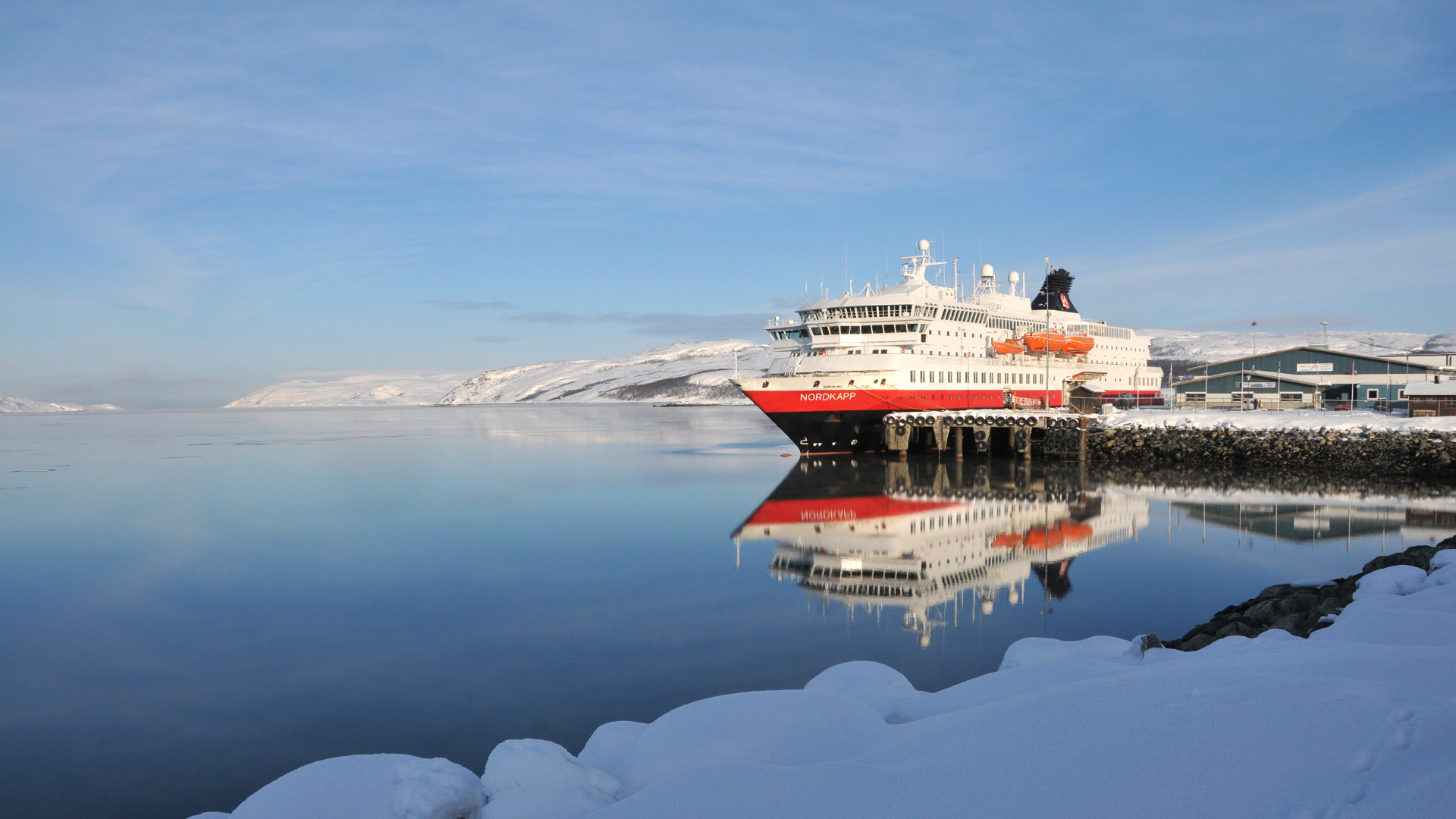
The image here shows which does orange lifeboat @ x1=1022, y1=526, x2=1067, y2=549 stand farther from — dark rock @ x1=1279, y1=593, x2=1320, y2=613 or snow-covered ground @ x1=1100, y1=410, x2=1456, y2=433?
snow-covered ground @ x1=1100, y1=410, x2=1456, y2=433

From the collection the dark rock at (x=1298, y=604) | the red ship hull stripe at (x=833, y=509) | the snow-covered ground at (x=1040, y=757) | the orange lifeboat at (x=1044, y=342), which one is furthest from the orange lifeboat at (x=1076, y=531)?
the orange lifeboat at (x=1044, y=342)

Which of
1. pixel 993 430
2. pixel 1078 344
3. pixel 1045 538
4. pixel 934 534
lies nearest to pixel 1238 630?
pixel 1045 538

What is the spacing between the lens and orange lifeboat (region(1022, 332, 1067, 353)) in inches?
1793

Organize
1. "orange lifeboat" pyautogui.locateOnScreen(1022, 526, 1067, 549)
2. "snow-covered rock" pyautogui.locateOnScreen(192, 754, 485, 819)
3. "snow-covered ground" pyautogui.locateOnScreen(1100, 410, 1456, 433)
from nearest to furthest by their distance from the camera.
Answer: "snow-covered rock" pyautogui.locateOnScreen(192, 754, 485, 819) → "orange lifeboat" pyautogui.locateOnScreen(1022, 526, 1067, 549) → "snow-covered ground" pyautogui.locateOnScreen(1100, 410, 1456, 433)

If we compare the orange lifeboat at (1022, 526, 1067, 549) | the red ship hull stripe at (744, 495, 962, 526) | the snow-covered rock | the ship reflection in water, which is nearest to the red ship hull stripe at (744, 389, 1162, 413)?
the ship reflection in water

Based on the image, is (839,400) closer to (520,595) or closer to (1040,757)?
(520,595)

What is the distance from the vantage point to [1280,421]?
1292 inches

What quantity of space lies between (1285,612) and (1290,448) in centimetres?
2504

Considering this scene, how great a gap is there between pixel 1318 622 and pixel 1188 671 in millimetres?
4390

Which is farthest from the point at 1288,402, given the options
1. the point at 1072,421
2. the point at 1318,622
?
the point at 1318,622

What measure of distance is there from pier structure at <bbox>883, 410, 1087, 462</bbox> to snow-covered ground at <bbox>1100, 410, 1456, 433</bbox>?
1.77 metres

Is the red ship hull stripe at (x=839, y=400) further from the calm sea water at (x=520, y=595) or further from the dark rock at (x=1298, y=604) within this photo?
the dark rock at (x=1298, y=604)

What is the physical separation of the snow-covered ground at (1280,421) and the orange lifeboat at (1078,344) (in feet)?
31.9

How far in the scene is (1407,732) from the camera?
3377mm
